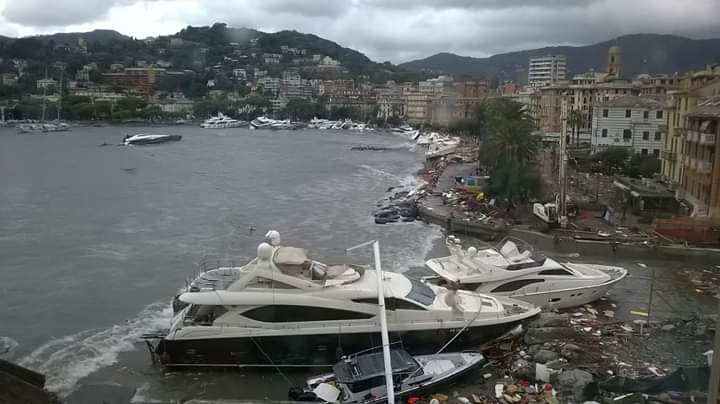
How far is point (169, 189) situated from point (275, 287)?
2193cm

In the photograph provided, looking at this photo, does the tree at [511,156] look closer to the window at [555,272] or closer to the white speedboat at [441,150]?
the window at [555,272]

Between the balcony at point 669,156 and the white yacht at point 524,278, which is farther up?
the balcony at point 669,156

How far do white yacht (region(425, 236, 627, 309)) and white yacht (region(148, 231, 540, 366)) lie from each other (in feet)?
5.72

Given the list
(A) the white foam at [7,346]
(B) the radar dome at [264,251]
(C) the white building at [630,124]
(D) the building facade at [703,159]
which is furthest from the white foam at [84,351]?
(C) the white building at [630,124]

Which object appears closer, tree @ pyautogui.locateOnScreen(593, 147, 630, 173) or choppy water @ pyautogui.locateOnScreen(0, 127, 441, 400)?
choppy water @ pyautogui.locateOnScreen(0, 127, 441, 400)

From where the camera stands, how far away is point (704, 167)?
14.8 m

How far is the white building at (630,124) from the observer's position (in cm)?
2716

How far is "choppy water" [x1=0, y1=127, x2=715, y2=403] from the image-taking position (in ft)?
29.5

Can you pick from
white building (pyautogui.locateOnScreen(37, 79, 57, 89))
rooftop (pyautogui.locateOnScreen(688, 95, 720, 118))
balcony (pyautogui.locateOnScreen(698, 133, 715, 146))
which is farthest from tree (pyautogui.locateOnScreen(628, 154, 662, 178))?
white building (pyautogui.locateOnScreen(37, 79, 57, 89))

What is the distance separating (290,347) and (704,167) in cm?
1126

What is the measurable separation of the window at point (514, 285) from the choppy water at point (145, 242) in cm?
147

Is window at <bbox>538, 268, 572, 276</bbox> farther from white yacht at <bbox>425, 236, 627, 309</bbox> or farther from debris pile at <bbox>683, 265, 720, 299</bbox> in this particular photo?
debris pile at <bbox>683, 265, 720, 299</bbox>

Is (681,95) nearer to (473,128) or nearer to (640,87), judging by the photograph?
(640,87)

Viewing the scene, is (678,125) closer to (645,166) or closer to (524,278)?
(645,166)
